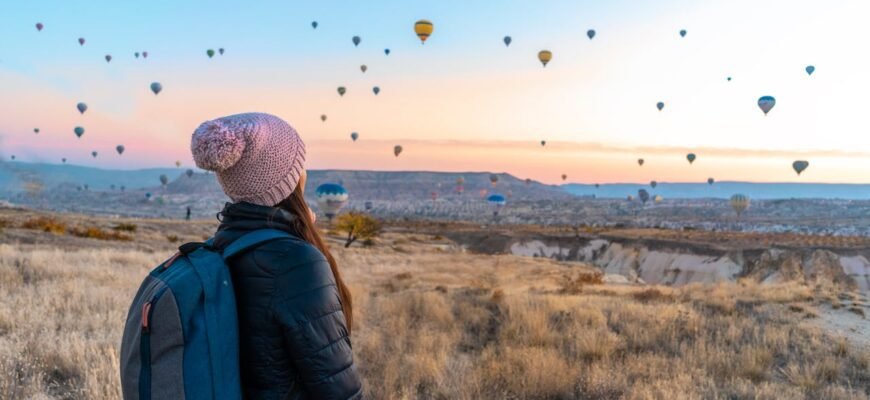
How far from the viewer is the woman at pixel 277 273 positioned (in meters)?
2.10

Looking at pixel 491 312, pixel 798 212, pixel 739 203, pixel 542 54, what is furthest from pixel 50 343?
pixel 798 212

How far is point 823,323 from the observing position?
1123 centimetres

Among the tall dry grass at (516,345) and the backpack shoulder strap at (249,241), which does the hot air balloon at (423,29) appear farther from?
the backpack shoulder strap at (249,241)

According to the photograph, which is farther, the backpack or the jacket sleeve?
the jacket sleeve

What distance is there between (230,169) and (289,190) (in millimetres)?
236

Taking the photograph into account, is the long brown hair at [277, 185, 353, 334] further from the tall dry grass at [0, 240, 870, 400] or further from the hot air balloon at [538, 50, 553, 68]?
the hot air balloon at [538, 50, 553, 68]

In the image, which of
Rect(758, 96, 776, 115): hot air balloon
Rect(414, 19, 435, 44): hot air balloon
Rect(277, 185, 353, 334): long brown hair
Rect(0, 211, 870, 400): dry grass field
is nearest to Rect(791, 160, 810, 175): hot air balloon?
Rect(758, 96, 776, 115): hot air balloon

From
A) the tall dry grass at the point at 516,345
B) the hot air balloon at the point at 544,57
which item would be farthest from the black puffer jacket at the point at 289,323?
the hot air balloon at the point at 544,57

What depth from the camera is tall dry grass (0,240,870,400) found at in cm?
640

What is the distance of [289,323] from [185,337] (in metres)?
0.33

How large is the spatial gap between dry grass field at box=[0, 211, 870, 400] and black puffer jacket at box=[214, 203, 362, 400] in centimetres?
378

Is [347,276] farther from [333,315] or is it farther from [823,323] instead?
[333,315]

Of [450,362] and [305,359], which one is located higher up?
[305,359]

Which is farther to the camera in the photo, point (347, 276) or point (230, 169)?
point (347, 276)
